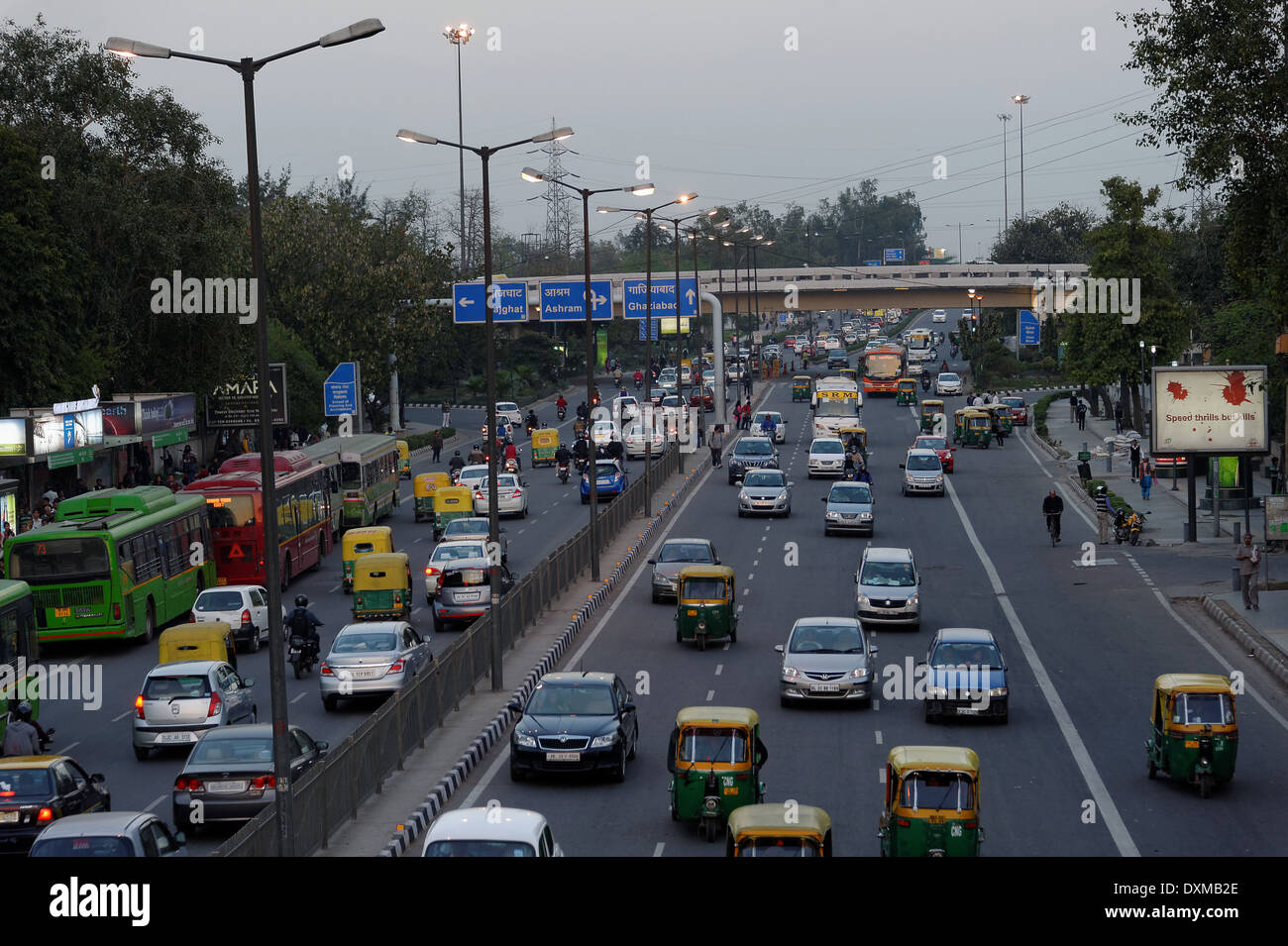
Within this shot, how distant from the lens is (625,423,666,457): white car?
73.3 meters

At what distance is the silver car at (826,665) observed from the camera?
90.0ft

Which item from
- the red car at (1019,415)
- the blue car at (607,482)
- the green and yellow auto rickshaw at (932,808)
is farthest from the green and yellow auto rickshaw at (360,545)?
the red car at (1019,415)

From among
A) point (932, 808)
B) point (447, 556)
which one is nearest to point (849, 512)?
point (447, 556)

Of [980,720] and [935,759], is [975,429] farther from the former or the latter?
[935,759]

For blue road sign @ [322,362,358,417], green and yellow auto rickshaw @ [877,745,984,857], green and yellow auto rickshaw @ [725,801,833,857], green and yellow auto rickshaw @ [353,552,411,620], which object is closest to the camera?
green and yellow auto rickshaw @ [725,801,833,857]

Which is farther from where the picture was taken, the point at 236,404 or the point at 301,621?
the point at 236,404

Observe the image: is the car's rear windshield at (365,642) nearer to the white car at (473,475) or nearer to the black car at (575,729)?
the black car at (575,729)

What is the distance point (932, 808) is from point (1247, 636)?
17620 millimetres

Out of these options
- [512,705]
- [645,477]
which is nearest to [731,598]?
[512,705]

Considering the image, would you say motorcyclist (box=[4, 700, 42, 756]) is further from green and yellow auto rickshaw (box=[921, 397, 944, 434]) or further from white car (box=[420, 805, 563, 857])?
green and yellow auto rickshaw (box=[921, 397, 944, 434])

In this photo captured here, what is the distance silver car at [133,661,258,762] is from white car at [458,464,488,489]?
30.5m

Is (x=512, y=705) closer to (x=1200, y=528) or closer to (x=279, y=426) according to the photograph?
(x=1200, y=528)

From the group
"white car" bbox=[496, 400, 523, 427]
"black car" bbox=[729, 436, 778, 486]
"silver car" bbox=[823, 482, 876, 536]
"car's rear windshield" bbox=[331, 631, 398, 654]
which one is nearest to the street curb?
"silver car" bbox=[823, 482, 876, 536]

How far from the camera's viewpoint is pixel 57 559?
109 ft
